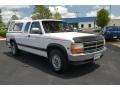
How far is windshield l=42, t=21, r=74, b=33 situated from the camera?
750 centimetres

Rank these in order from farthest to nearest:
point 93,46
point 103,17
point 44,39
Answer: point 103,17
point 44,39
point 93,46

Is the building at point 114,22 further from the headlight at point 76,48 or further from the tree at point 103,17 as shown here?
the headlight at point 76,48

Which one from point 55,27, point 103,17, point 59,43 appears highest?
point 103,17

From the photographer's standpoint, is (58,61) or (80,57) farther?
(58,61)

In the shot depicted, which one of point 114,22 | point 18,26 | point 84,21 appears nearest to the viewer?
point 18,26

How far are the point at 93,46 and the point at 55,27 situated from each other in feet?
6.61

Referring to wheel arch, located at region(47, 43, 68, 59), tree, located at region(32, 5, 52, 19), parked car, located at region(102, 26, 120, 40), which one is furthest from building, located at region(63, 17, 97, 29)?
wheel arch, located at region(47, 43, 68, 59)

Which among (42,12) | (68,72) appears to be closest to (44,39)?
(68,72)

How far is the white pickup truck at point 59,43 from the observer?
611 cm

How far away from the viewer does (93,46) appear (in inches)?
258

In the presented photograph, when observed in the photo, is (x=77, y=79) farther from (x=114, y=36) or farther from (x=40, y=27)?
(x=114, y=36)

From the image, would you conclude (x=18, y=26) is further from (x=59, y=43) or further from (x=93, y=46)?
(x=93, y=46)
